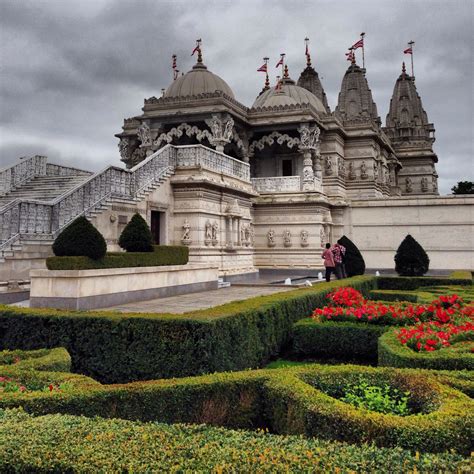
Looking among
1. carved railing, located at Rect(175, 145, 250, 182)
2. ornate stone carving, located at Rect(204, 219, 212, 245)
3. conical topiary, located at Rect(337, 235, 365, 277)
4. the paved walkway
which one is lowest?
the paved walkway

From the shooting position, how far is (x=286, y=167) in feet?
115

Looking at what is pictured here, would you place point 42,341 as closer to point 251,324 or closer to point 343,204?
point 251,324

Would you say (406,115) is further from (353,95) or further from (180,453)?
(180,453)

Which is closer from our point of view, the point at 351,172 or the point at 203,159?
the point at 203,159

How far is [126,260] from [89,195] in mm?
4412

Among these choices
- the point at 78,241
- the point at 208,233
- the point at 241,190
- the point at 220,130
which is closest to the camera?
the point at 78,241

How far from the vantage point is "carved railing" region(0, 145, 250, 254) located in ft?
49.5

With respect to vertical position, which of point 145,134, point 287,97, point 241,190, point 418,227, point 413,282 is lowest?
point 413,282

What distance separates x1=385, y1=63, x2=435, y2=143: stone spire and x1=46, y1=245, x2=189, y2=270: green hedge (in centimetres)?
4382

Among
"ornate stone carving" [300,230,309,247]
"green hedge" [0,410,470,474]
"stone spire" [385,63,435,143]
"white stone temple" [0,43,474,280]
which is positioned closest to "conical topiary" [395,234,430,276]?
"white stone temple" [0,43,474,280]

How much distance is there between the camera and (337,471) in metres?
3.36

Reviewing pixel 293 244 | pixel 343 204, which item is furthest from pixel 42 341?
pixel 343 204

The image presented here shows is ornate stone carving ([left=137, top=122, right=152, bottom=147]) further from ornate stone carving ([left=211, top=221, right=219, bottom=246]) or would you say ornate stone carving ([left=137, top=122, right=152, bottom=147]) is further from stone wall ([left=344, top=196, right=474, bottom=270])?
stone wall ([left=344, top=196, right=474, bottom=270])

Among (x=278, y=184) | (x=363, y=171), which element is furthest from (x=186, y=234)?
(x=363, y=171)
